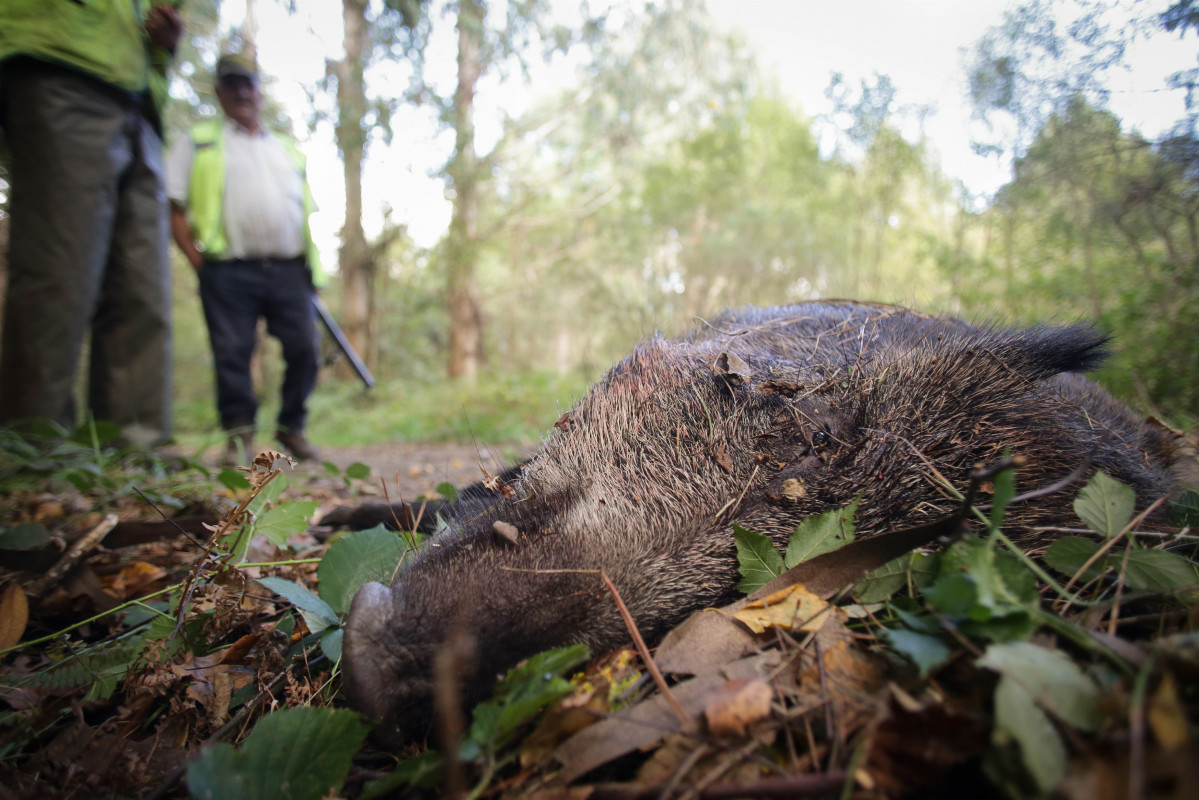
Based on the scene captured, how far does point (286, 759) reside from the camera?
1059mm

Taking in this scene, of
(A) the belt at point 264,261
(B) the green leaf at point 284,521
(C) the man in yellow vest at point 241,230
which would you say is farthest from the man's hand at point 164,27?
(B) the green leaf at point 284,521

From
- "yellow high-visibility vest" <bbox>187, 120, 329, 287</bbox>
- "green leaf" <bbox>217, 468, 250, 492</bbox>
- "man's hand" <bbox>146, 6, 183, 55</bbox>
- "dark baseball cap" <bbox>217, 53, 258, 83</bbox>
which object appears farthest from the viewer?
"dark baseball cap" <bbox>217, 53, 258, 83</bbox>

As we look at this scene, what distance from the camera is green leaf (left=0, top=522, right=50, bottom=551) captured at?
197cm

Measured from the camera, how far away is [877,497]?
1.54m

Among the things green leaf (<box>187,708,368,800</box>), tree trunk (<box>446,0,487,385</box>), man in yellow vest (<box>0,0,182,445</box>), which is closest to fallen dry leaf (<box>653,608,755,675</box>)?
green leaf (<box>187,708,368,800</box>)

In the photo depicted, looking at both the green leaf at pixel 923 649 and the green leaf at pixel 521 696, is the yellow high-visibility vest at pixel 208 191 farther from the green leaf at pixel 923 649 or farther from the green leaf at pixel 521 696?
the green leaf at pixel 923 649

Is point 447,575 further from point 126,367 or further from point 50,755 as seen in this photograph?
Result: point 126,367

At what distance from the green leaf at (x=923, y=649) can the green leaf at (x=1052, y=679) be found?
2.5 inches

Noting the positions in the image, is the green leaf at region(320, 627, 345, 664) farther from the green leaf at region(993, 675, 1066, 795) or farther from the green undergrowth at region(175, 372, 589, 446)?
the green undergrowth at region(175, 372, 589, 446)

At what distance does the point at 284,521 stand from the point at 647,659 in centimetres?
127

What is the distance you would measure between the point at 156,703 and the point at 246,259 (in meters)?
4.15

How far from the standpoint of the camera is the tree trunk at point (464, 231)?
13086 millimetres

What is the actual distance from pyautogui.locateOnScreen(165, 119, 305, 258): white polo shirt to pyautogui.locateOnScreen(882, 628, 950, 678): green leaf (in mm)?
5133

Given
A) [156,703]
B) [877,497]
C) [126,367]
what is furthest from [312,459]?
[877,497]
